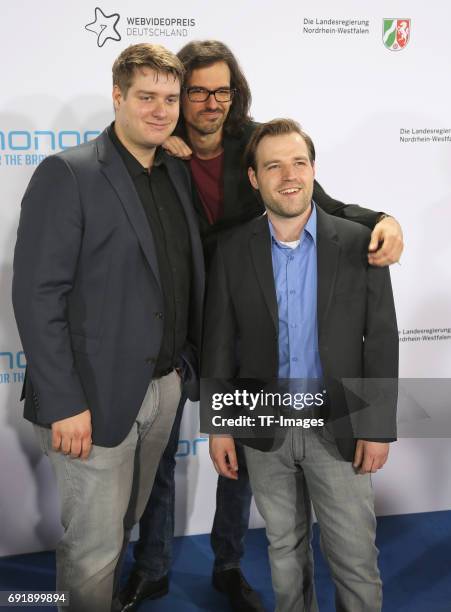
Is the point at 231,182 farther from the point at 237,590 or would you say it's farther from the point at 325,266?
the point at 237,590

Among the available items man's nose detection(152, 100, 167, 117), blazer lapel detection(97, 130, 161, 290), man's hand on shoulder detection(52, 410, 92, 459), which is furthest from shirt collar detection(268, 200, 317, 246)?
man's hand on shoulder detection(52, 410, 92, 459)

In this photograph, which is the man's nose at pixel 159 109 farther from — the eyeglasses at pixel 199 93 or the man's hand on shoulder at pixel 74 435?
the man's hand on shoulder at pixel 74 435

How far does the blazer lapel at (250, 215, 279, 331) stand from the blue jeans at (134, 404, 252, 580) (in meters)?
0.92

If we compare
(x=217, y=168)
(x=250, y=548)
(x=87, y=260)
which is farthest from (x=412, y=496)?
(x=87, y=260)

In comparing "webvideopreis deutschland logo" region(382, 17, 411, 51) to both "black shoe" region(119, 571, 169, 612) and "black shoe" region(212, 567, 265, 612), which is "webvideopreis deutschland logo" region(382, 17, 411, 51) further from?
"black shoe" region(119, 571, 169, 612)

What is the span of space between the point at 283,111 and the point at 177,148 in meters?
0.94

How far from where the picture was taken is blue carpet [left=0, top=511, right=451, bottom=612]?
2.85 meters

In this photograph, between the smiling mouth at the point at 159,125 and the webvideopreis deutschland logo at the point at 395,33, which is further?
the webvideopreis deutschland logo at the point at 395,33

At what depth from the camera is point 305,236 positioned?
2.20m

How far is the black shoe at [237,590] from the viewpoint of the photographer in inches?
109

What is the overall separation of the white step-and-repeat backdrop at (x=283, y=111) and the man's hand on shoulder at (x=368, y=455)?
132 centimetres

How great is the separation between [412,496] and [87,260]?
2437mm

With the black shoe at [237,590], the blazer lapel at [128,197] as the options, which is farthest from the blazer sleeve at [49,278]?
the black shoe at [237,590]

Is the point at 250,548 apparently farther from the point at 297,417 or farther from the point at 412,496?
the point at 297,417
